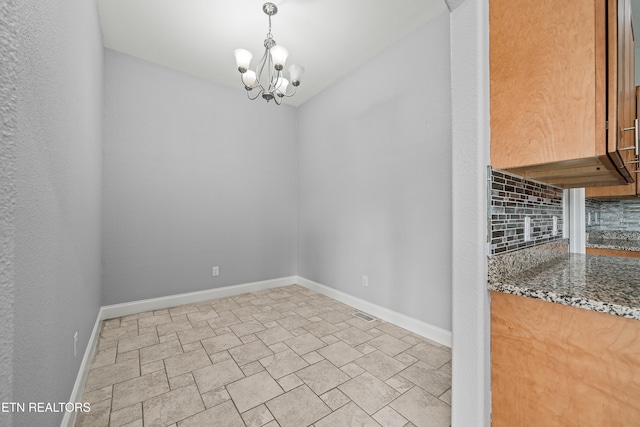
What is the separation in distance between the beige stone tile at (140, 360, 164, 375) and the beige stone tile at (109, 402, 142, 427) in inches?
14.0

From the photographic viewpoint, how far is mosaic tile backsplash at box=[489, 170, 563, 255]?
3.57ft

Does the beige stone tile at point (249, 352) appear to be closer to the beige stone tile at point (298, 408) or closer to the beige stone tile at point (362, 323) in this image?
the beige stone tile at point (298, 408)

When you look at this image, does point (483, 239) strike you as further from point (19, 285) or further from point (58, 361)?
point (58, 361)

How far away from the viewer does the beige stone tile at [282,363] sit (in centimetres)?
189

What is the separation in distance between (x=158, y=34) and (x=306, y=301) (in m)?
3.34

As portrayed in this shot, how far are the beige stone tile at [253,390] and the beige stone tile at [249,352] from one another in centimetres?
22

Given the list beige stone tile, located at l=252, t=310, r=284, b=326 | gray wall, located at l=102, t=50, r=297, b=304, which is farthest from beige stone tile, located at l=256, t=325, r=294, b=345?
gray wall, located at l=102, t=50, r=297, b=304

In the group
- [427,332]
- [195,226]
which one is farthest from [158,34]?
[427,332]

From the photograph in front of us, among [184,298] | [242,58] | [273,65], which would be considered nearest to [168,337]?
[184,298]

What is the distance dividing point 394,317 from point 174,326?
2.22m

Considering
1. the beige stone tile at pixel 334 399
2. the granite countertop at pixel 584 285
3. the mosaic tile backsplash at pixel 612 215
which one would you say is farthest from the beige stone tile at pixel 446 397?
the mosaic tile backsplash at pixel 612 215

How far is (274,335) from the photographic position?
8.04ft

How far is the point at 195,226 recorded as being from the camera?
3.37 m

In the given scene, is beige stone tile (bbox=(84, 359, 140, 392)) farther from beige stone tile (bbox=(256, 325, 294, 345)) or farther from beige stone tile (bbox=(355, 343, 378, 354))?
beige stone tile (bbox=(355, 343, 378, 354))
